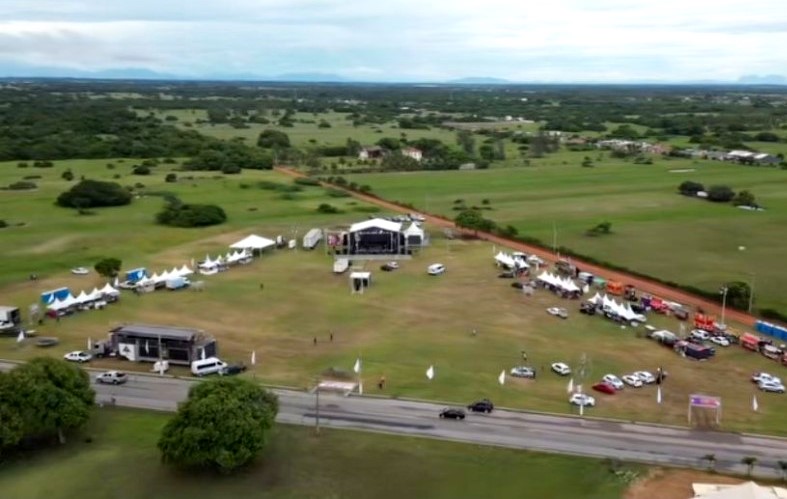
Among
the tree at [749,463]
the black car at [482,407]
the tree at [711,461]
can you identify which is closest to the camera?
the tree at [749,463]

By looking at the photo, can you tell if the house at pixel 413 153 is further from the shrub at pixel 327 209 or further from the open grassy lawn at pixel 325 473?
the open grassy lawn at pixel 325 473

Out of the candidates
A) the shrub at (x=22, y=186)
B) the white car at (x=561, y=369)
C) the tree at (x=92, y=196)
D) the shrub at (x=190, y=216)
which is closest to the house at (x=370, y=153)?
the tree at (x=92, y=196)

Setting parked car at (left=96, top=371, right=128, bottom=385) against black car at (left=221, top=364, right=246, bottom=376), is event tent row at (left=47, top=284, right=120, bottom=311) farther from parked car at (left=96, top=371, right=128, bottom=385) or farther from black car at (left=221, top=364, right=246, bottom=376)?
black car at (left=221, top=364, right=246, bottom=376)

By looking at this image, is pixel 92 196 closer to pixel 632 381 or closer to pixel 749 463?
pixel 632 381

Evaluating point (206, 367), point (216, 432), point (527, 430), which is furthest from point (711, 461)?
point (206, 367)

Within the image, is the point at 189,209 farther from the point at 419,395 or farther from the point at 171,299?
the point at 419,395

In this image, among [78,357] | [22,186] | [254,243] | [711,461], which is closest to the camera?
[711,461]
